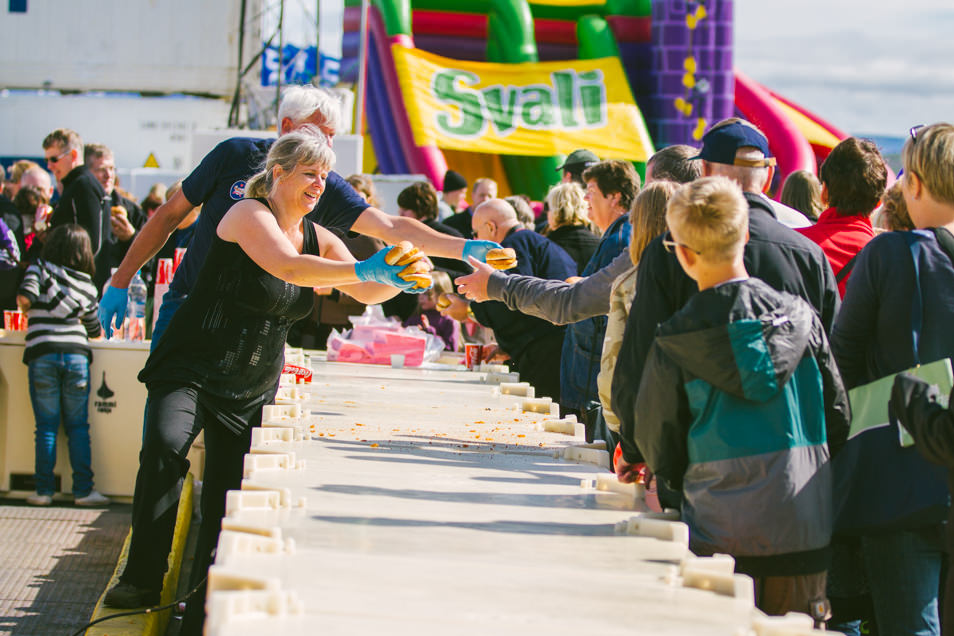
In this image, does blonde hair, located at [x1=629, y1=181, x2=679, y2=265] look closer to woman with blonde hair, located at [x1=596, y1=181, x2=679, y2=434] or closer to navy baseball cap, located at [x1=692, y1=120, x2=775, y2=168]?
woman with blonde hair, located at [x1=596, y1=181, x2=679, y2=434]

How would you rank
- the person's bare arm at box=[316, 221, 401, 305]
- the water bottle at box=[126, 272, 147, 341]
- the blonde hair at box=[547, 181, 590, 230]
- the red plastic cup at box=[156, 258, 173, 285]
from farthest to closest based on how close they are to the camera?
1. the water bottle at box=[126, 272, 147, 341]
2. the red plastic cup at box=[156, 258, 173, 285]
3. the blonde hair at box=[547, 181, 590, 230]
4. the person's bare arm at box=[316, 221, 401, 305]

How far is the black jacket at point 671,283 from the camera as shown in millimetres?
2703

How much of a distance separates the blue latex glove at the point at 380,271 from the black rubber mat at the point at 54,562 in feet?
6.28

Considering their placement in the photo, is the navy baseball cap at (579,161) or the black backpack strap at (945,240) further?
the navy baseball cap at (579,161)

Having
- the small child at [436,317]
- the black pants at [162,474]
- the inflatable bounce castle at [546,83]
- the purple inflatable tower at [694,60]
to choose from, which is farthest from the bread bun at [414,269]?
the purple inflatable tower at [694,60]

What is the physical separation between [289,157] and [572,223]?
2440 millimetres

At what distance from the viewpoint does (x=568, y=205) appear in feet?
18.4

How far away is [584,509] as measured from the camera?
2.56m

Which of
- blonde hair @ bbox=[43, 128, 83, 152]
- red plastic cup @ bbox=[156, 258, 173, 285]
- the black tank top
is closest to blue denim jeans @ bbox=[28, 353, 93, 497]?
red plastic cup @ bbox=[156, 258, 173, 285]

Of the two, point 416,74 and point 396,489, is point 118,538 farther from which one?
point 416,74

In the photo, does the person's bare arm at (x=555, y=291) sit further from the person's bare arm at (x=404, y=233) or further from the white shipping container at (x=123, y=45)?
the white shipping container at (x=123, y=45)

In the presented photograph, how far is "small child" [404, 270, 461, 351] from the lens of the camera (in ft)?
22.4

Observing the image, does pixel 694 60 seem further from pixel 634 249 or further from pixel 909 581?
pixel 909 581

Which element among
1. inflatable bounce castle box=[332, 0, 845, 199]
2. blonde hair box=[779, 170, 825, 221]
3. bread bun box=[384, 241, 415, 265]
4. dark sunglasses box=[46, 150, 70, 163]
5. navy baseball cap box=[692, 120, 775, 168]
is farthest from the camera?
inflatable bounce castle box=[332, 0, 845, 199]
